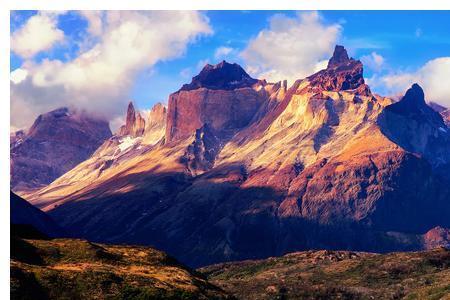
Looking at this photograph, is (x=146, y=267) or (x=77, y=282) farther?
(x=146, y=267)

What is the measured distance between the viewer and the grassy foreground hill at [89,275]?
127875mm

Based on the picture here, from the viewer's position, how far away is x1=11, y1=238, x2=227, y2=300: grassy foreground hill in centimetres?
12788

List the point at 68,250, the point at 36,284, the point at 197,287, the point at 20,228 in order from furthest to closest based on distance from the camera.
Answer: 1. the point at 20,228
2. the point at 68,250
3. the point at 197,287
4. the point at 36,284

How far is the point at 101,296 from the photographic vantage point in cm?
13250

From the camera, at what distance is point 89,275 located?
453 ft
